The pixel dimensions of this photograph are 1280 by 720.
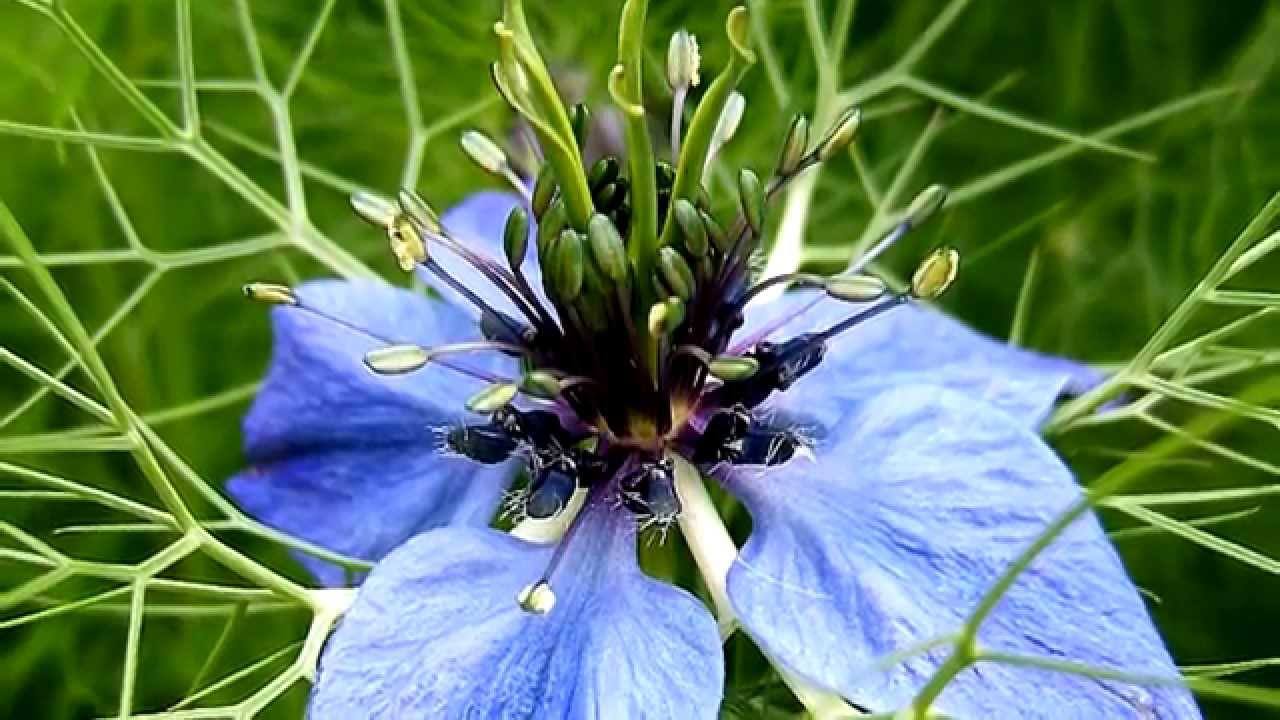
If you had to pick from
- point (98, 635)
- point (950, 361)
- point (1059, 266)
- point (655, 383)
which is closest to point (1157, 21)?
point (1059, 266)

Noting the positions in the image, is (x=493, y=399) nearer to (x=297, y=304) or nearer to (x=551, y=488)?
(x=551, y=488)

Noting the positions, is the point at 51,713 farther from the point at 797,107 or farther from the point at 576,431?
the point at 797,107

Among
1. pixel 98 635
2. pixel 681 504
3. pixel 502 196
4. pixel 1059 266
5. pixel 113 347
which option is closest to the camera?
pixel 681 504

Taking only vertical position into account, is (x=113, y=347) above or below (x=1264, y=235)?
below

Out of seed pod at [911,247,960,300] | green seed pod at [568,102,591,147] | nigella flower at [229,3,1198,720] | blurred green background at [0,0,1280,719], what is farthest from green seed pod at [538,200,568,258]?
blurred green background at [0,0,1280,719]

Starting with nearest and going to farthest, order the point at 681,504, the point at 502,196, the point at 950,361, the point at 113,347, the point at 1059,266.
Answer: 1. the point at 681,504
2. the point at 950,361
3. the point at 502,196
4. the point at 113,347
5. the point at 1059,266

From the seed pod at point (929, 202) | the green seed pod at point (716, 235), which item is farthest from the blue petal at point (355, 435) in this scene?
the seed pod at point (929, 202)

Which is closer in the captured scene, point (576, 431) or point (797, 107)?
point (576, 431)

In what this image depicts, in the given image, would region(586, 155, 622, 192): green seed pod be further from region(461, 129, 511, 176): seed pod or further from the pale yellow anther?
the pale yellow anther
